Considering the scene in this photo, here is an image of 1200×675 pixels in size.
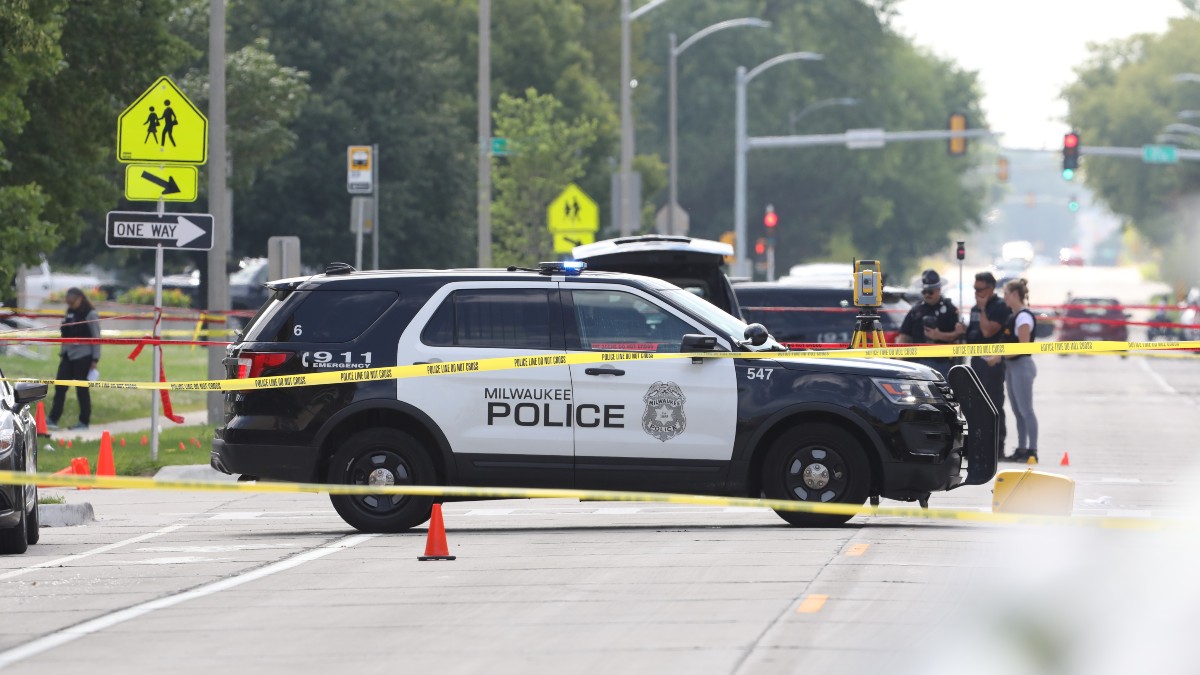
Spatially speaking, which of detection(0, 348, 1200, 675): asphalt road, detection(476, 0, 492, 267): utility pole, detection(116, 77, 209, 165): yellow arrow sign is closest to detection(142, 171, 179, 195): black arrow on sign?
detection(116, 77, 209, 165): yellow arrow sign

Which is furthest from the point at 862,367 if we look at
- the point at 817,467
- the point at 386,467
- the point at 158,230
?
the point at 158,230

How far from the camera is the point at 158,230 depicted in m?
20.8

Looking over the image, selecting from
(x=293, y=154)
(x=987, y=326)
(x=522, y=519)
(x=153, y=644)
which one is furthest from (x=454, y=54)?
(x=153, y=644)

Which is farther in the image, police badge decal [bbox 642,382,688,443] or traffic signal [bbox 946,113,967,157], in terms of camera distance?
traffic signal [bbox 946,113,967,157]

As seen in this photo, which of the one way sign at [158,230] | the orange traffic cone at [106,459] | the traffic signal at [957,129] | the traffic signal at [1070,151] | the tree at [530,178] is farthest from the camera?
the traffic signal at [1070,151]

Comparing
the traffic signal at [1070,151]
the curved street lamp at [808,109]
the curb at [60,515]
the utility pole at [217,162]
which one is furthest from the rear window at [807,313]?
the curved street lamp at [808,109]

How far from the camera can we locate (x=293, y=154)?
5344 cm

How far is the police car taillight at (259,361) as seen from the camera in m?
14.3

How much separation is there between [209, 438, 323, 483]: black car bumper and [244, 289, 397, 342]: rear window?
71 centimetres

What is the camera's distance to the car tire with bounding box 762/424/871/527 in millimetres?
14211

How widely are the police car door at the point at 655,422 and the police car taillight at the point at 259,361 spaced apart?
6.23ft

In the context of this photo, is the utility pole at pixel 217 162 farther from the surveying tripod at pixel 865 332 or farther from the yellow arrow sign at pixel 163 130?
the surveying tripod at pixel 865 332

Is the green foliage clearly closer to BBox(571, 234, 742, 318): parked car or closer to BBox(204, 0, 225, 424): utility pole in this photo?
BBox(204, 0, 225, 424): utility pole

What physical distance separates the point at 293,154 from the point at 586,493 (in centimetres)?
4196
